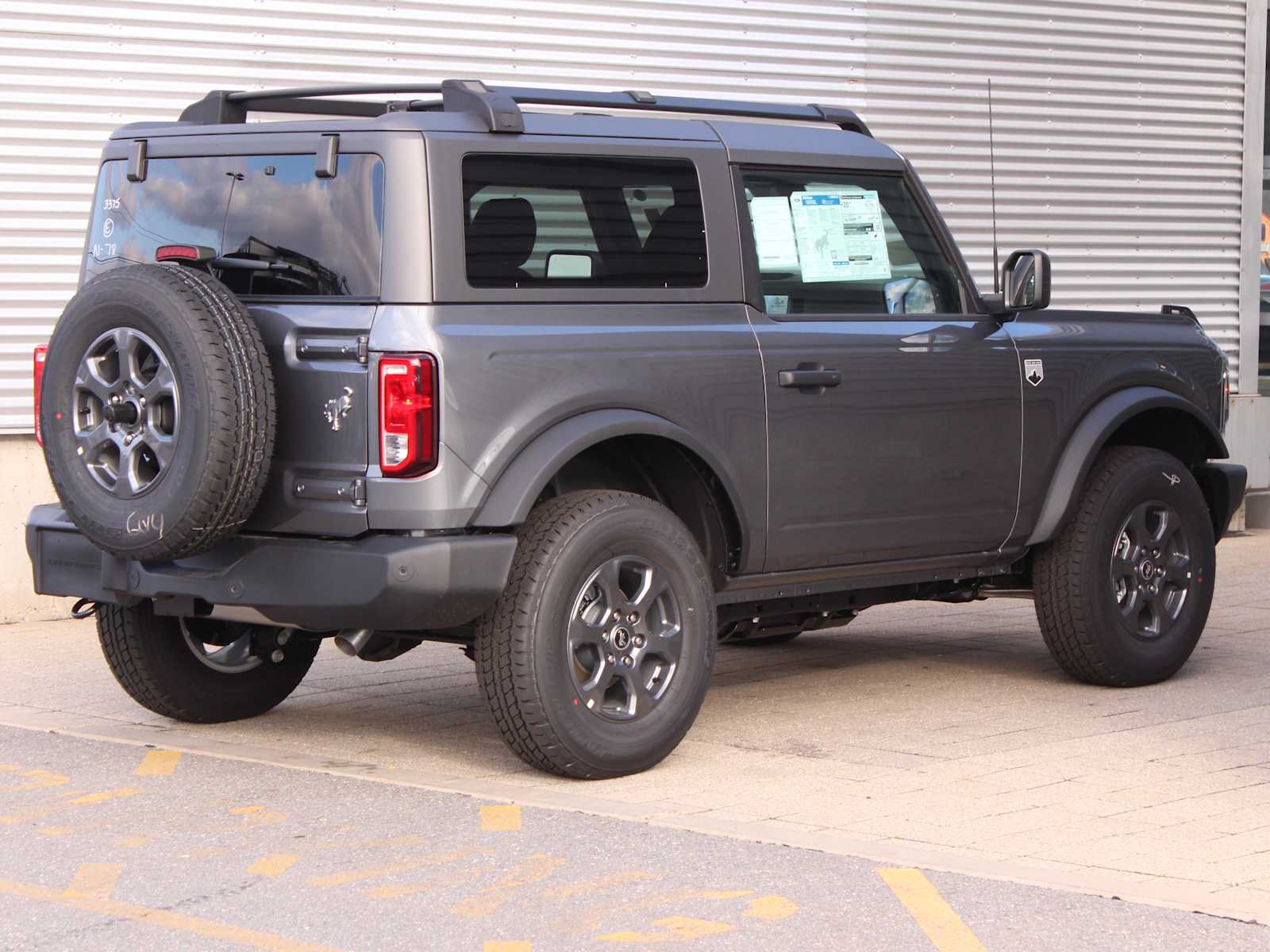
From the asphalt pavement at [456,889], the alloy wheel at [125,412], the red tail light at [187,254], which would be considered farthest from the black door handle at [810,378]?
the alloy wheel at [125,412]

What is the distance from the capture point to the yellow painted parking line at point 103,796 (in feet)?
19.3

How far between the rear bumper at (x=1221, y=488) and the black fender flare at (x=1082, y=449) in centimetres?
69

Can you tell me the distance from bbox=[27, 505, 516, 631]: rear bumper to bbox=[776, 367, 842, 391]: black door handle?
1.23m

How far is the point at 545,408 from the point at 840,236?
154 cm

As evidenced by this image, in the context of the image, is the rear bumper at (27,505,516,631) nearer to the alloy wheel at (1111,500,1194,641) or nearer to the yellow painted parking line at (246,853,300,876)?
the yellow painted parking line at (246,853,300,876)

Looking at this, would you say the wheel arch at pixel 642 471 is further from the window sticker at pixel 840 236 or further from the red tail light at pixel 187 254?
the red tail light at pixel 187 254

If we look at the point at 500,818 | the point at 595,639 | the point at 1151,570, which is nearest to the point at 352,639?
the point at 595,639

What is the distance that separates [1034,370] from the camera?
7.34 m

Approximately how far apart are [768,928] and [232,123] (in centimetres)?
334

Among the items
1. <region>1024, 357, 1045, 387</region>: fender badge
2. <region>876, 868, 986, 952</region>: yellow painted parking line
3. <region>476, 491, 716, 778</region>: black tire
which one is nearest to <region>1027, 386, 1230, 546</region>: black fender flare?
<region>1024, 357, 1045, 387</region>: fender badge

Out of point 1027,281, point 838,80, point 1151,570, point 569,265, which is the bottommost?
point 1151,570

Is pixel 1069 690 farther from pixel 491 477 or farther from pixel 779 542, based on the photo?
pixel 491 477

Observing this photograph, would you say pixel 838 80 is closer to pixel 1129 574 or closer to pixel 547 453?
pixel 1129 574

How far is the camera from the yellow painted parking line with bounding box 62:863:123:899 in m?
4.86
